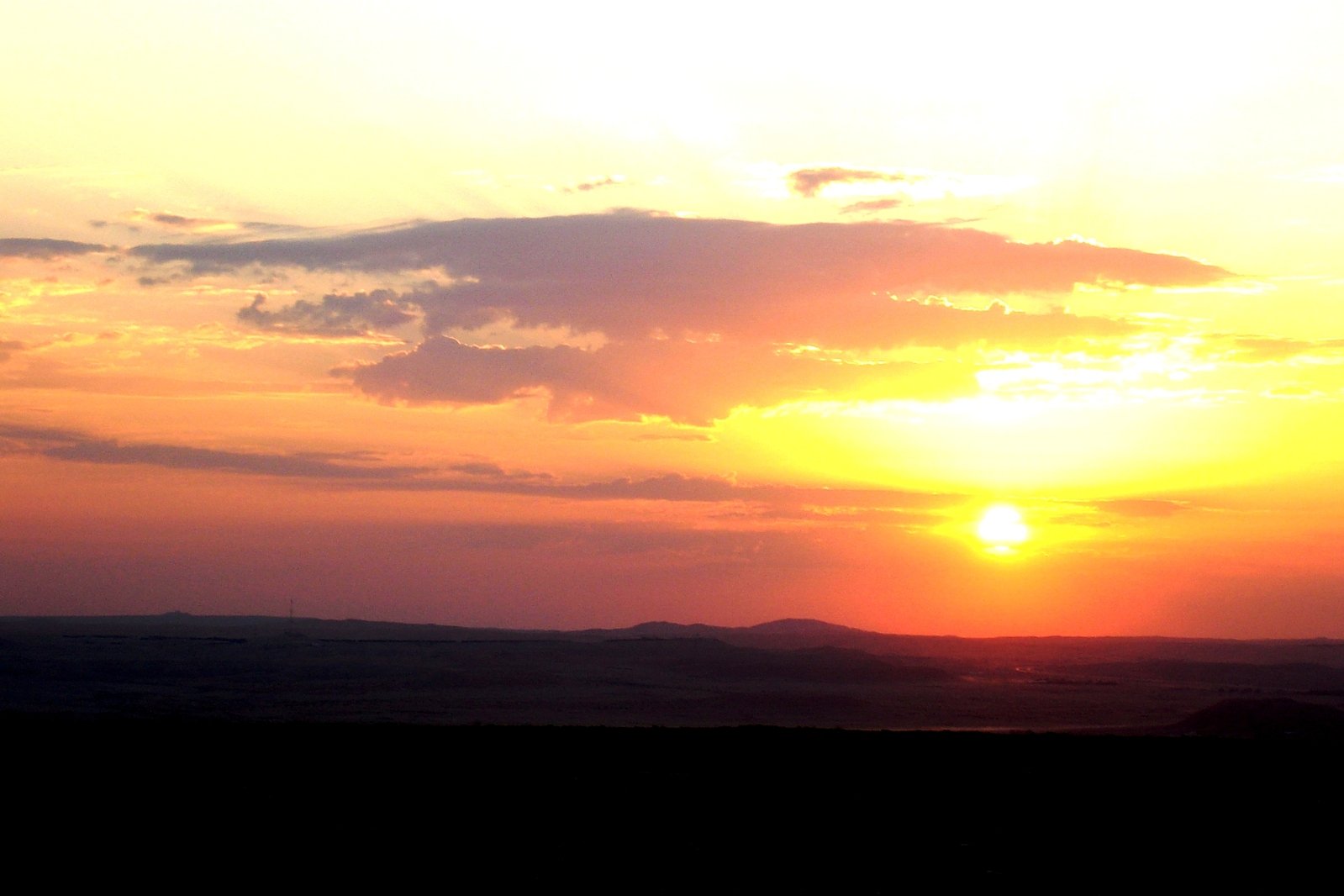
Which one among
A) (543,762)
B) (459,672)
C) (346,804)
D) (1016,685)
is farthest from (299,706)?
(1016,685)

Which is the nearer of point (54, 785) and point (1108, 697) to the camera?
point (54, 785)

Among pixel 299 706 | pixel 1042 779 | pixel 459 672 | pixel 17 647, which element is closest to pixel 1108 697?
pixel 459 672

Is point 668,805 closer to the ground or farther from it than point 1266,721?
closer to the ground

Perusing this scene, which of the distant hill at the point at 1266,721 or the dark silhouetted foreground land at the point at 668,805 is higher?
the distant hill at the point at 1266,721

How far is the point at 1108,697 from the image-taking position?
73.8 m

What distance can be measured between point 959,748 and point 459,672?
54.7m

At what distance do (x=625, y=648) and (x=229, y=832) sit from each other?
328 feet

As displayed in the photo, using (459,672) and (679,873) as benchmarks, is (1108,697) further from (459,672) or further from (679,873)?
(679,873)

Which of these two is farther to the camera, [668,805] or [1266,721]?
[1266,721]

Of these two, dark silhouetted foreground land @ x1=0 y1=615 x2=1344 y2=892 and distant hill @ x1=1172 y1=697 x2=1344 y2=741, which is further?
distant hill @ x1=1172 y1=697 x2=1344 y2=741

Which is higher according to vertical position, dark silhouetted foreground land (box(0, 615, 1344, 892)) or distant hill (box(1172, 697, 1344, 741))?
distant hill (box(1172, 697, 1344, 741))

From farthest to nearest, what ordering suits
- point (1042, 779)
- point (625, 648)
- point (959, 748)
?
1. point (625, 648)
2. point (959, 748)
3. point (1042, 779)

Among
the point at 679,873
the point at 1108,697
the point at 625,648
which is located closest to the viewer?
the point at 679,873

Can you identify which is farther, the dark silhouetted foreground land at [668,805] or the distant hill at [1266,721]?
the distant hill at [1266,721]
